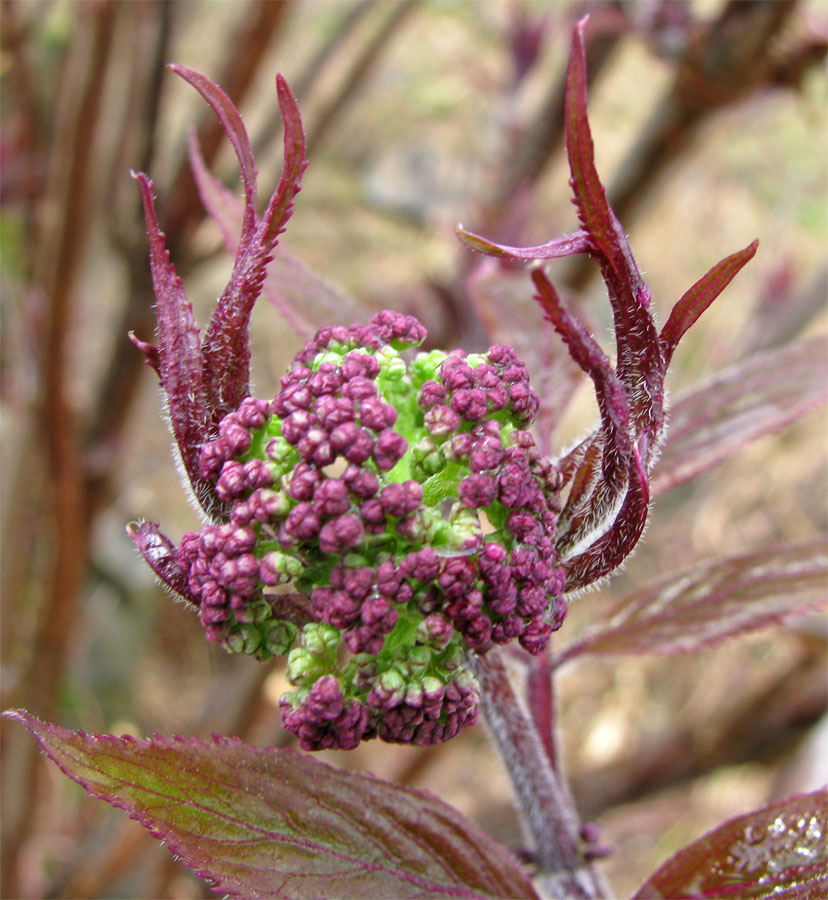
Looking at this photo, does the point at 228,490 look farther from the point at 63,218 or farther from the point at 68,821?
the point at 68,821

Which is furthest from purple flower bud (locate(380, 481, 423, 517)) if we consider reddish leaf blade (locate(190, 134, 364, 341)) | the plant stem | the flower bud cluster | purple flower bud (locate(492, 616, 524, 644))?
reddish leaf blade (locate(190, 134, 364, 341))

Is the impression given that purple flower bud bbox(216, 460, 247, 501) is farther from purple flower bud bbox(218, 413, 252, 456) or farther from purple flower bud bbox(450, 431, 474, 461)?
purple flower bud bbox(450, 431, 474, 461)

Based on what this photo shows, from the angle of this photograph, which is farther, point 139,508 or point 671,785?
point 139,508

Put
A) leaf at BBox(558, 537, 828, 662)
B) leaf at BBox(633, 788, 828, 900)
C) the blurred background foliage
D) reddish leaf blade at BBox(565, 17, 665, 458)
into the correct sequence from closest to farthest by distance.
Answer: reddish leaf blade at BBox(565, 17, 665, 458) < leaf at BBox(633, 788, 828, 900) < leaf at BBox(558, 537, 828, 662) < the blurred background foliage

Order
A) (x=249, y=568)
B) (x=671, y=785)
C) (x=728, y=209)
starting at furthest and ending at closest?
(x=728, y=209)
(x=671, y=785)
(x=249, y=568)

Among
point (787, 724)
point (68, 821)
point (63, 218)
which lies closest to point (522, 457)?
point (63, 218)

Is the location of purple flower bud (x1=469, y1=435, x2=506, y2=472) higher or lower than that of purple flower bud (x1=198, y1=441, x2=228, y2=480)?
lower

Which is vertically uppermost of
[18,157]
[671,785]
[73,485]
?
[18,157]

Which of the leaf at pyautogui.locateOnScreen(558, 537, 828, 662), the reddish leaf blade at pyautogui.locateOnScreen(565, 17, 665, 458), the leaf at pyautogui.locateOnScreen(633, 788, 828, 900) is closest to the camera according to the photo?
the reddish leaf blade at pyautogui.locateOnScreen(565, 17, 665, 458)
